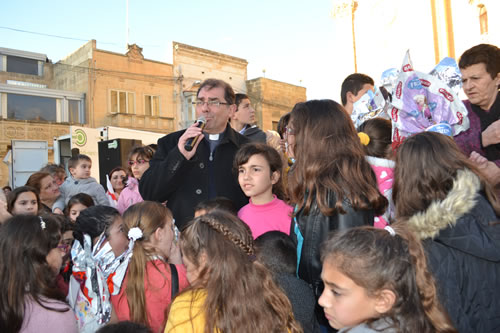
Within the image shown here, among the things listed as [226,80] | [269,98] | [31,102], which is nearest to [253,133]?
[269,98]

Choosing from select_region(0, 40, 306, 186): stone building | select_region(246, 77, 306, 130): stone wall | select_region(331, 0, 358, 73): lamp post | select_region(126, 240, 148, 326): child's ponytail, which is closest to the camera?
select_region(126, 240, 148, 326): child's ponytail

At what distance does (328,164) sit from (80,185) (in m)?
4.62

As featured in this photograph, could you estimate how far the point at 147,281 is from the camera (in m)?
2.28

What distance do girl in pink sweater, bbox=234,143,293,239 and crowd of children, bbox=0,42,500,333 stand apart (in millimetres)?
694

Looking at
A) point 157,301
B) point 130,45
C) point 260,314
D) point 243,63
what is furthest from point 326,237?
point 243,63

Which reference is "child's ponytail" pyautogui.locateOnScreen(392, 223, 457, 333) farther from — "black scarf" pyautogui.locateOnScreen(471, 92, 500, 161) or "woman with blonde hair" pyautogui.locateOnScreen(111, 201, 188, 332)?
"black scarf" pyautogui.locateOnScreen(471, 92, 500, 161)

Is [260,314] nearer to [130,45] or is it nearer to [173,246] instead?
[173,246]

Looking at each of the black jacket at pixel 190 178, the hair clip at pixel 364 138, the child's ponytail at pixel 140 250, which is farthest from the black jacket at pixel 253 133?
the child's ponytail at pixel 140 250

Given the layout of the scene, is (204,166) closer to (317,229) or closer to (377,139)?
(377,139)

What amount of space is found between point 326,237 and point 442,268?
563mm

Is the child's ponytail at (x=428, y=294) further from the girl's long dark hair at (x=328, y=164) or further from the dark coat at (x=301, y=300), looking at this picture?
the dark coat at (x=301, y=300)

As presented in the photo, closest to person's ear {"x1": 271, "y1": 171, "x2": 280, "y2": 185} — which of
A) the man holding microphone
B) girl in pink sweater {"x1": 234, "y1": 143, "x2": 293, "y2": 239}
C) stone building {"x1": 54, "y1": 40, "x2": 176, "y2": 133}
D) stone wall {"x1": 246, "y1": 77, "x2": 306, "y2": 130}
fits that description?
girl in pink sweater {"x1": 234, "y1": 143, "x2": 293, "y2": 239}

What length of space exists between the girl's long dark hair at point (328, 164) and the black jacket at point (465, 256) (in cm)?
28

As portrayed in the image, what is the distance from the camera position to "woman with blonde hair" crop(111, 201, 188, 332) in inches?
88.0
